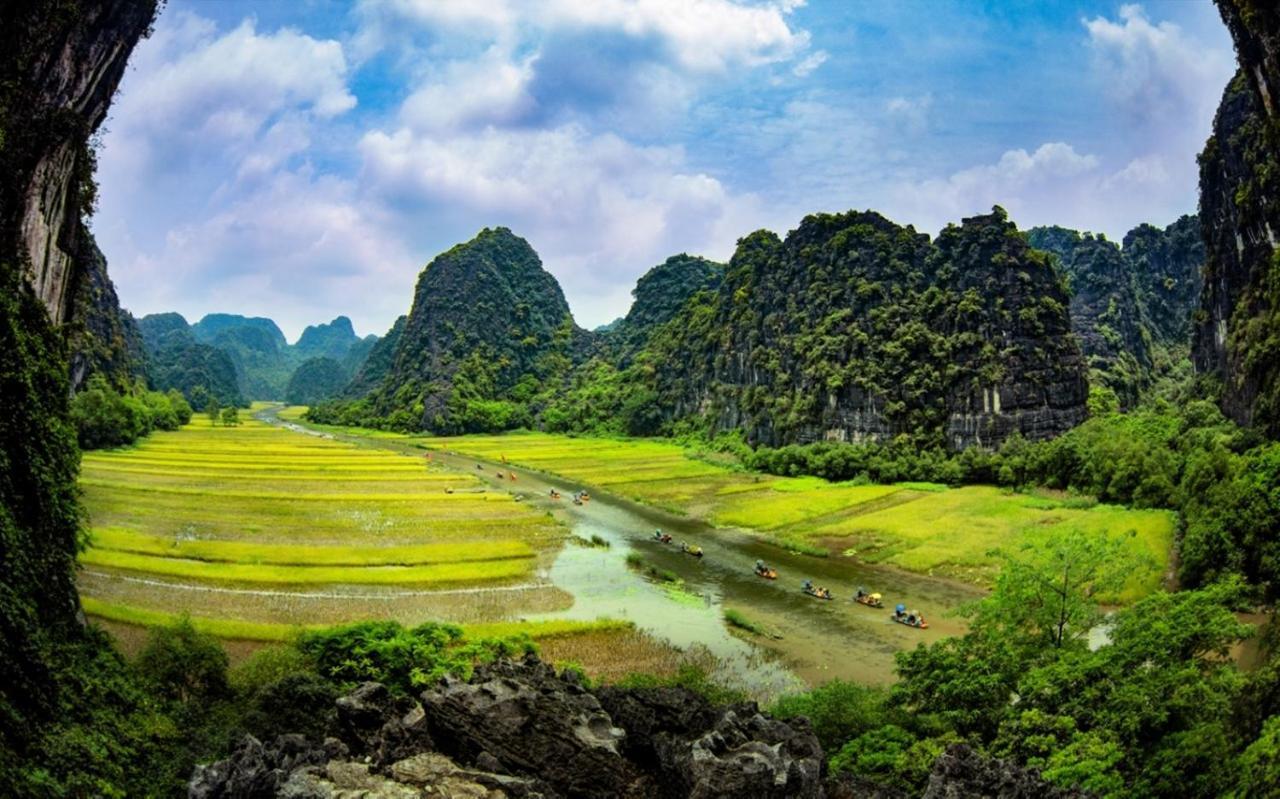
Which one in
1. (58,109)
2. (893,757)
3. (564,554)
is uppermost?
(58,109)

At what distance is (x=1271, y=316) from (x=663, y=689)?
45.9 m

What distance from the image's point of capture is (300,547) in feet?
117

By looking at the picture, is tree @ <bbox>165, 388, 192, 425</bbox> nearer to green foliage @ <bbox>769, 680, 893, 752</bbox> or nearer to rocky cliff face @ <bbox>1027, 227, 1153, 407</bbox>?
green foliage @ <bbox>769, 680, 893, 752</bbox>

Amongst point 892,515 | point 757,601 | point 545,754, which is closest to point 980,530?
point 892,515

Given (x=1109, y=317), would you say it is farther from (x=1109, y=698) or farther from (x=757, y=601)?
(x=1109, y=698)

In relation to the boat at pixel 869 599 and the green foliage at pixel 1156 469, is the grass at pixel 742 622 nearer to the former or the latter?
the boat at pixel 869 599

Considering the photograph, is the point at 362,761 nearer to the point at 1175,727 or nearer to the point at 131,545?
the point at 1175,727

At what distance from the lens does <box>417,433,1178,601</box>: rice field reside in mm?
36188

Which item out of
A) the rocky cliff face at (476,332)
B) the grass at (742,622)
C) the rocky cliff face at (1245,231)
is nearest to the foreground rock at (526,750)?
the grass at (742,622)

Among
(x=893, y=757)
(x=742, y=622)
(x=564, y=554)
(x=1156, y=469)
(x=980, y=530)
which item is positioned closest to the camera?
(x=893, y=757)

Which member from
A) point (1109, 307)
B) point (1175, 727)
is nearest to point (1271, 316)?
point (1175, 727)

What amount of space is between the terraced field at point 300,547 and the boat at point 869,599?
12226 mm

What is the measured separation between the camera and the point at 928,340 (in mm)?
71938

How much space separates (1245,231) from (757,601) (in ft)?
161
